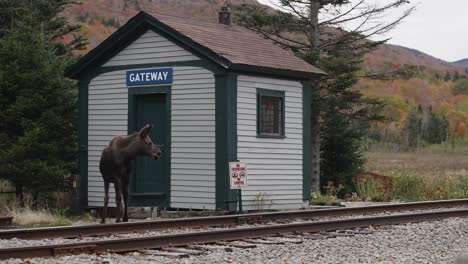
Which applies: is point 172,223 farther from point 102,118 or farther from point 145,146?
point 102,118

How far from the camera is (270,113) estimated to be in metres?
18.5

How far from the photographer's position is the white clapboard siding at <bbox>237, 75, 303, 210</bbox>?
691 inches

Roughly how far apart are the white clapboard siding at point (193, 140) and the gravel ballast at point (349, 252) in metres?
5.33

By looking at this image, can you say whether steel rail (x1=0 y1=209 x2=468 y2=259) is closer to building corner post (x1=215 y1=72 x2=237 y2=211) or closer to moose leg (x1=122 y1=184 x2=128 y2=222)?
building corner post (x1=215 y1=72 x2=237 y2=211)

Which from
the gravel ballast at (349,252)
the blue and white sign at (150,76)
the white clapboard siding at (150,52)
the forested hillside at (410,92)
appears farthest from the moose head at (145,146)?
the forested hillside at (410,92)

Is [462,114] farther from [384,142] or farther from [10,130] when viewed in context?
[10,130]

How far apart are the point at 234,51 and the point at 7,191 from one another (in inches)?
258

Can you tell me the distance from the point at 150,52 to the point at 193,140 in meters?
2.45

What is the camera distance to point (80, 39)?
110 feet

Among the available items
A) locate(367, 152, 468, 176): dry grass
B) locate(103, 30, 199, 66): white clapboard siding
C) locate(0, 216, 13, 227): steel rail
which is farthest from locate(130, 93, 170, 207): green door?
locate(367, 152, 468, 176): dry grass

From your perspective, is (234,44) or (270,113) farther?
(234,44)

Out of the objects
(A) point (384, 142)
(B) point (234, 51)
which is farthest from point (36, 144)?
(A) point (384, 142)

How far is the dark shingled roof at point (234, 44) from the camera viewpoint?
690 inches

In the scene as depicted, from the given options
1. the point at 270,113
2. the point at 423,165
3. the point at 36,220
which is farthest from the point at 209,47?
the point at 423,165
